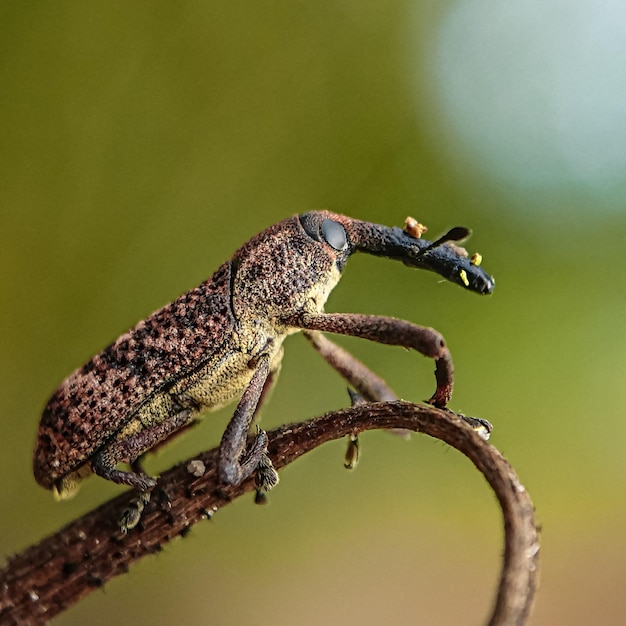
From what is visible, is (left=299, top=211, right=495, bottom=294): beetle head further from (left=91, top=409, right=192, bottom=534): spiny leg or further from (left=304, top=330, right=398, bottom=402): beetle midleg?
(left=91, top=409, right=192, bottom=534): spiny leg

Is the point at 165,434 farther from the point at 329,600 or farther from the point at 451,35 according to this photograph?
the point at 451,35

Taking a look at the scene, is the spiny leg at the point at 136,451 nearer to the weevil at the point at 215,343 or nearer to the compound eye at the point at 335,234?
the weevil at the point at 215,343

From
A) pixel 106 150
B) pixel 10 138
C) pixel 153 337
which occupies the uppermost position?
pixel 106 150

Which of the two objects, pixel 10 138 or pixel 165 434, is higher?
pixel 10 138

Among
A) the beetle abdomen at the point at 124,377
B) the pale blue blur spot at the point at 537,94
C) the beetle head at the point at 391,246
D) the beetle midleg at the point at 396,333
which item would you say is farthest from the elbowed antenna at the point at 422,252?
the pale blue blur spot at the point at 537,94

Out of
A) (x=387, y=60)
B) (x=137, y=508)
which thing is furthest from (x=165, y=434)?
(x=387, y=60)

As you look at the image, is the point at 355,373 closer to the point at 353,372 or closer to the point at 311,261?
the point at 353,372

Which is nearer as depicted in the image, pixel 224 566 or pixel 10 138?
pixel 10 138
